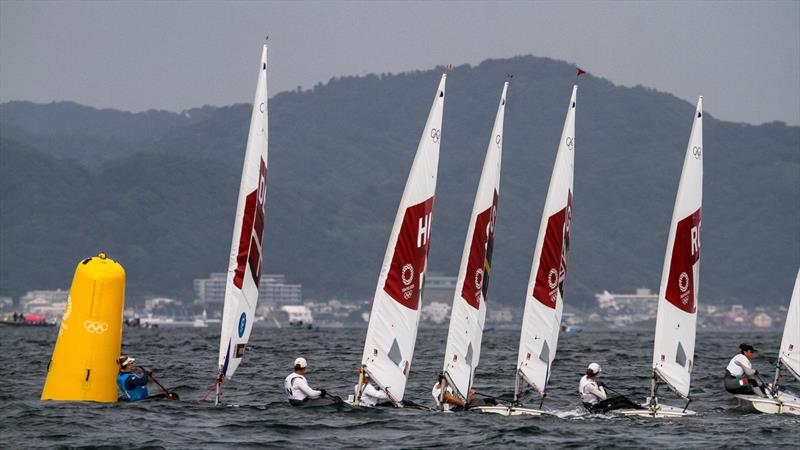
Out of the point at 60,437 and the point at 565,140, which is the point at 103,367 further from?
the point at 565,140

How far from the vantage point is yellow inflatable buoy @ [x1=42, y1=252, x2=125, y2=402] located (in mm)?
27828

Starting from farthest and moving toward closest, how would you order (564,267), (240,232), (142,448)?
(564,267) < (240,232) < (142,448)

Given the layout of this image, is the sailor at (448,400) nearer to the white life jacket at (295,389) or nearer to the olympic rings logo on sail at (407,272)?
the olympic rings logo on sail at (407,272)

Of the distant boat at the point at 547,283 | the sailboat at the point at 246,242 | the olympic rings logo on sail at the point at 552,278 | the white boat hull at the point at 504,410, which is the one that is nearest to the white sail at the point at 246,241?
the sailboat at the point at 246,242

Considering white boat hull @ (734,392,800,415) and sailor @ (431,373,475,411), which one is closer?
sailor @ (431,373,475,411)

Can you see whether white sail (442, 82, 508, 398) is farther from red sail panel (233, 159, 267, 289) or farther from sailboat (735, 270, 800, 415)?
sailboat (735, 270, 800, 415)

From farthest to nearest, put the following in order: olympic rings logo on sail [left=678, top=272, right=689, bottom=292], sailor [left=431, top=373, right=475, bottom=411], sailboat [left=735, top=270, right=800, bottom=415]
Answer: sailboat [left=735, top=270, right=800, bottom=415]
olympic rings logo on sail [left=678, top=272, right=689, bottom=292]
sailor [left=431, top=373, right=475, bottom=411]

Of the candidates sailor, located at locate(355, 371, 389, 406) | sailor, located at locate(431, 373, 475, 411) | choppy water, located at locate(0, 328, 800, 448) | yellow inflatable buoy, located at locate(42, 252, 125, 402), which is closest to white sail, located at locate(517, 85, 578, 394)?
choppy water, located at locate(0, 328, 800, 448)

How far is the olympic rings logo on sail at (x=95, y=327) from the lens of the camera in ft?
91.7

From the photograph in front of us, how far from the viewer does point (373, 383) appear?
31.2 m

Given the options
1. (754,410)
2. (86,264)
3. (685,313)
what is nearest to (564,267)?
(685,313)

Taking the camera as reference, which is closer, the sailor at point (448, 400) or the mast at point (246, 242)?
the mast at point (246, 242)

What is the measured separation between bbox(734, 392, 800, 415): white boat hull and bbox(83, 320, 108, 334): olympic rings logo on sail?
1421cm

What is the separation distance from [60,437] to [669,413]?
1287cm
